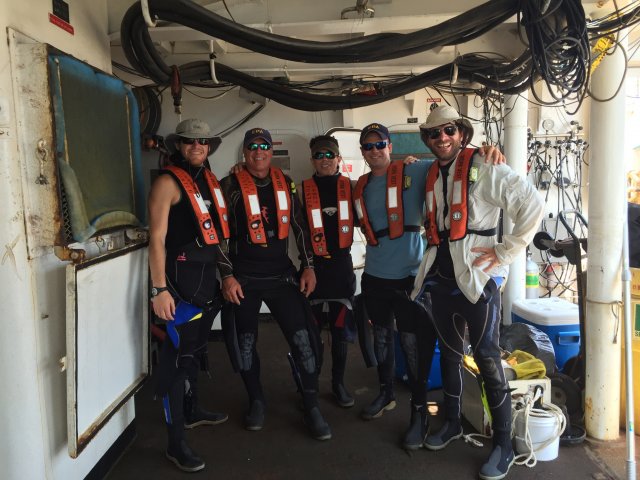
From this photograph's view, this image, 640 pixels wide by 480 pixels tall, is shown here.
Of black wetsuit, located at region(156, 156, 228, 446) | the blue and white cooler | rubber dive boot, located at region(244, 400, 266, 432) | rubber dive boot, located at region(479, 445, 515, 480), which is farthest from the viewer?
the blue and white cooler

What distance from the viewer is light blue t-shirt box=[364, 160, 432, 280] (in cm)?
257

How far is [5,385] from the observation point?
1722mm

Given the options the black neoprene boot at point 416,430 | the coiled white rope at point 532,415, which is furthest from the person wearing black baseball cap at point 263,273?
the coiled white rope at point 532,415

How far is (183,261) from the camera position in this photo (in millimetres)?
2355

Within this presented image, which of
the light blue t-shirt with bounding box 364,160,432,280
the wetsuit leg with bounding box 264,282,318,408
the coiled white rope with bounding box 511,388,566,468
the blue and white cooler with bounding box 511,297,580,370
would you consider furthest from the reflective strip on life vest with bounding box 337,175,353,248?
the blue and white cooler with bounding box 511,297,580,370

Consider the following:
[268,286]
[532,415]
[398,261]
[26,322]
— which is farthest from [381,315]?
[26,322]

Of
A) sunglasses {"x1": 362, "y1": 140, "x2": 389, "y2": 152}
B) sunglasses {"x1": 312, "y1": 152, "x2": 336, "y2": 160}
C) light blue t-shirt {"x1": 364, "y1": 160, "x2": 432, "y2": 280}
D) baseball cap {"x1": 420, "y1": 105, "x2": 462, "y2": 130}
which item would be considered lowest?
light blue t-shirt {"x1": 364, "y1": 160, "x2": 432, "y2": 280}

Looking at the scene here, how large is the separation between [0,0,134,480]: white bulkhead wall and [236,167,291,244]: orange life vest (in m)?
0.90

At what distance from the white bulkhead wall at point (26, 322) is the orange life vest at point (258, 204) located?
901 millimetres

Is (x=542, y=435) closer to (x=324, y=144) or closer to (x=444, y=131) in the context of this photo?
(x=444, y=131)

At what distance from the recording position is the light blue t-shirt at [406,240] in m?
2.57

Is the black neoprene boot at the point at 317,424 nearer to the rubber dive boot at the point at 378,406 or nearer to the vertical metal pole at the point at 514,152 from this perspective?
the rubber dive boot at the point at 378,406

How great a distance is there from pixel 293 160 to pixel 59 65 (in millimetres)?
3160

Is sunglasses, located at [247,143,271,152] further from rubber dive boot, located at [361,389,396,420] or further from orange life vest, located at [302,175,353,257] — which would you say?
rubber dive boot, located at [361,389,396,420]
